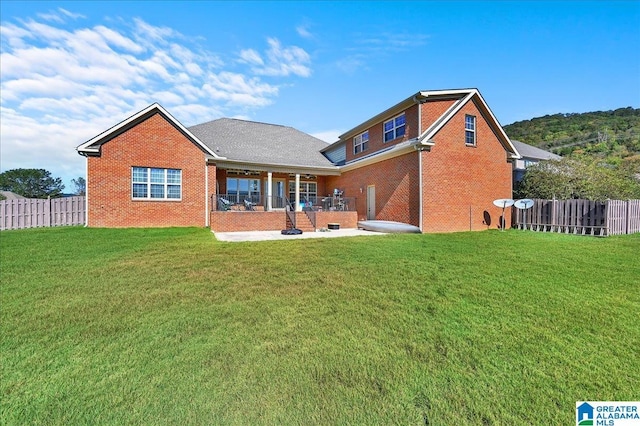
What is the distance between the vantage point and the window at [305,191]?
21016 mm

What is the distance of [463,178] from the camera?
1484cm

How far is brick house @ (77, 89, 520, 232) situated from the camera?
14078mm

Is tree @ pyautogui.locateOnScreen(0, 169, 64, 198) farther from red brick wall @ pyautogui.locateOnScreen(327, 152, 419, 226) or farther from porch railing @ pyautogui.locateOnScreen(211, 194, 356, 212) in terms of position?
red brick wall @ pyautogui.locateOnScreen(327, 152, 419, 226)

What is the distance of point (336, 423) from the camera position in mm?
2529

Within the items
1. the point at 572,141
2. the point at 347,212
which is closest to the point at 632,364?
the point at 347,212

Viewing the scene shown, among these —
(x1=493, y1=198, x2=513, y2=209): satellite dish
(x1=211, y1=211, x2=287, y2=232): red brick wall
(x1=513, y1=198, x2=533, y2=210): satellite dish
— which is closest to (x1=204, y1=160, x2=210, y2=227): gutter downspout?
(x1=211, y1=211, x2=287, y2=232): red brick wall

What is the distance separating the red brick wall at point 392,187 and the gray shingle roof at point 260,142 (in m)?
3.52

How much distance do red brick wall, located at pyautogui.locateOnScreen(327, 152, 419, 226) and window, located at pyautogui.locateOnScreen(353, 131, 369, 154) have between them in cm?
152

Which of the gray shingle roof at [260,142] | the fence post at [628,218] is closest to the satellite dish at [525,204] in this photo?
the fence post at [628,218]

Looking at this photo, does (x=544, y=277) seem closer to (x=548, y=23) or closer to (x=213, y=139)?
(x=548, y=23)

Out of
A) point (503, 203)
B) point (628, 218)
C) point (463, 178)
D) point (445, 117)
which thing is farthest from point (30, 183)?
point (628, 218)

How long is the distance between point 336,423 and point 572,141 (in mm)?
52017

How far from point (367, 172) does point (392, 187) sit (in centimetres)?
265

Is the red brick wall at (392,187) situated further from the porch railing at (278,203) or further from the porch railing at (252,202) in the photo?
the porch railing at (252,202)
